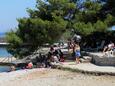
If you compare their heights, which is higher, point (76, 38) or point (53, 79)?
point (76, 38)

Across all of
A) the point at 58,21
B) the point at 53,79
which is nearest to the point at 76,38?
the point at 58,21

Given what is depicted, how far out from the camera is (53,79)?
2084cm

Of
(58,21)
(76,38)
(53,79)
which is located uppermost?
(58,21)

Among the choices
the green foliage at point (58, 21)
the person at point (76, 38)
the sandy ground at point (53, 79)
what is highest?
the green foliage at point (58, 21)

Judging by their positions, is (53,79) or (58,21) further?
(58,21)

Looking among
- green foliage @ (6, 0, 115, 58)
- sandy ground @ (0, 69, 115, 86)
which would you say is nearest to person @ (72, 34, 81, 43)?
green foliage @ (6, 0, 115, 58)

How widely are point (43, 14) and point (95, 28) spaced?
4522mm

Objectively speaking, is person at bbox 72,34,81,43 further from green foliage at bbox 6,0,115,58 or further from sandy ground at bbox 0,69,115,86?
sandy ground at bbox 0,69,115,86

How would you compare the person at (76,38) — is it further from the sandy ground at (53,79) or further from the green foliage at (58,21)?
the sandy ground at (53,79)

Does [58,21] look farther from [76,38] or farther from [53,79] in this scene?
[53,79]

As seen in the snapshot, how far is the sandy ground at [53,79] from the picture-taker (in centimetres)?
1961

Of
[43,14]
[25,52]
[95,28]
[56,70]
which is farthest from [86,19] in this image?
[56,70]

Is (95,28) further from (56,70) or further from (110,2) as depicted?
(56,70)

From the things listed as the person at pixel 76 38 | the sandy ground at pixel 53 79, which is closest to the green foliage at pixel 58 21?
the person at pixel 76 38
